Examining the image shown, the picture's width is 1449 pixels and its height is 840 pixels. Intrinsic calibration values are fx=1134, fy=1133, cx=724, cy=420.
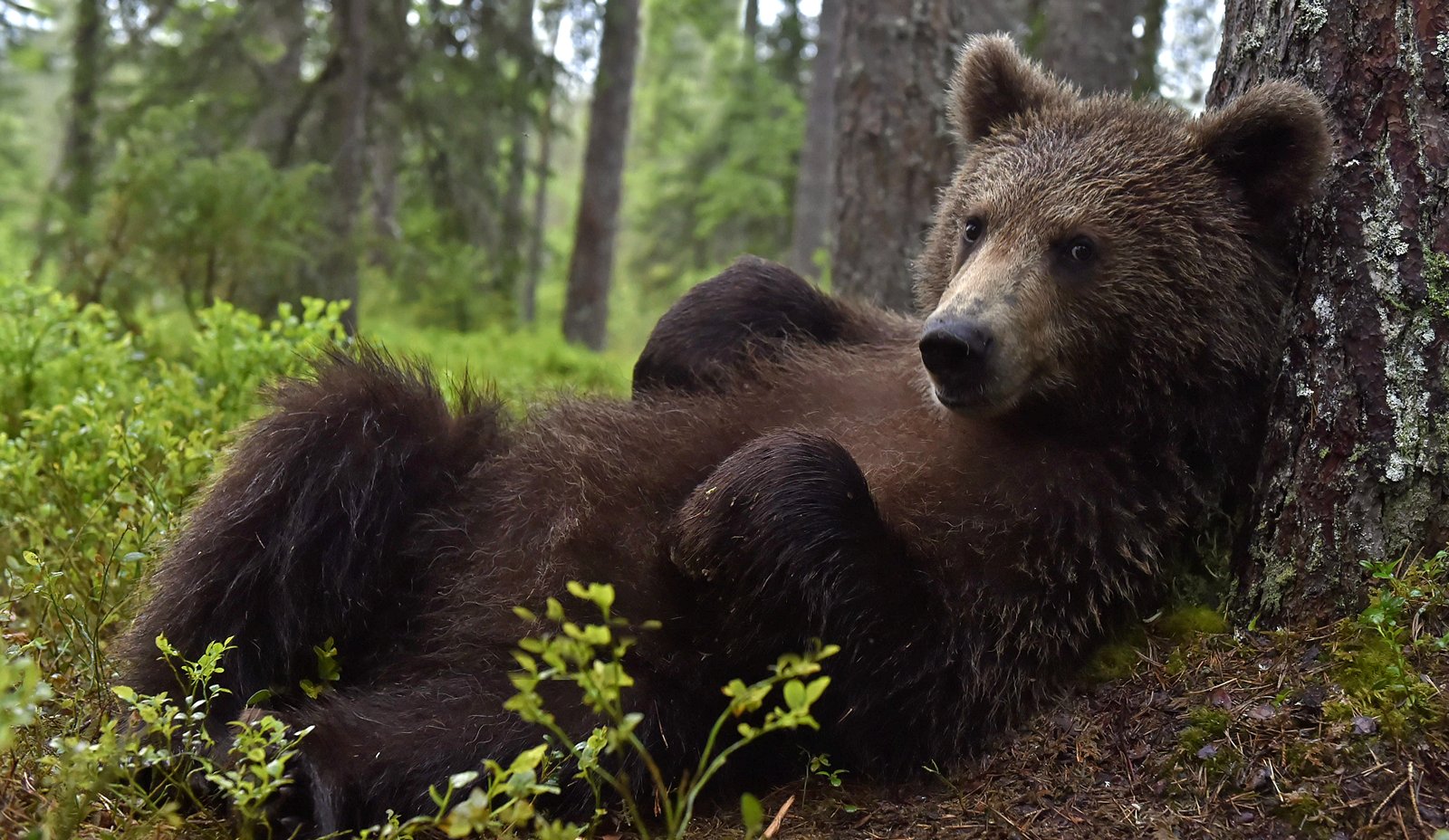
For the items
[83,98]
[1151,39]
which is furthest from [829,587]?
[1151,39]

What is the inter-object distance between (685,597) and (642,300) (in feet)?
88.8

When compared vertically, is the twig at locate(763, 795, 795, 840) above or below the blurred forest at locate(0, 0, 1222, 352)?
below

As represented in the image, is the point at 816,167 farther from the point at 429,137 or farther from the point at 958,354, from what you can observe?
the point at 958,354

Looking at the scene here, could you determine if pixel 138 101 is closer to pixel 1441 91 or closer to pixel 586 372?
pixel 586 372

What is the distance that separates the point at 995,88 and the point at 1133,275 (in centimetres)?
102

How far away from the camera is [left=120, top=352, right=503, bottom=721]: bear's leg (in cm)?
343

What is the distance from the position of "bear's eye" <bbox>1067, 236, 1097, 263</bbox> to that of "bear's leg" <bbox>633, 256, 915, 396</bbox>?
0.99m

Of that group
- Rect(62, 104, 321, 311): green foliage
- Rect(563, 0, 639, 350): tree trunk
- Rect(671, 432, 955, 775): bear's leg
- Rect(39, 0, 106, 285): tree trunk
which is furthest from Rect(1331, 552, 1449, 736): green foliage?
Rect(563, 0, 639, 350): tree trunk

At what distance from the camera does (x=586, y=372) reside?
34.3ft

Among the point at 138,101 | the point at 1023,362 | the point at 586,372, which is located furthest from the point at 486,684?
the point at 138,101

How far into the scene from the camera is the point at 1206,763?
292cm

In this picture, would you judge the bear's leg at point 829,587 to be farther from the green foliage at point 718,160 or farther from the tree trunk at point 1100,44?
the green foliage at point 718,160

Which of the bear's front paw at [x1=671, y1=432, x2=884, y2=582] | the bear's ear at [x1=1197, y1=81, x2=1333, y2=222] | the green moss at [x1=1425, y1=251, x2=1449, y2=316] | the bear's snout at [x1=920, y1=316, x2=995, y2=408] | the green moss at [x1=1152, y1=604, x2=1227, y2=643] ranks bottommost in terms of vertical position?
the green moss at [x1=1152, y1=604, x2=1227, y2=643]

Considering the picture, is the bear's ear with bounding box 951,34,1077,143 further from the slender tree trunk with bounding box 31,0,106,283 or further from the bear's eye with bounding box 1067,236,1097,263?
the slender tree trunk with bounding box 31,0,106,283
